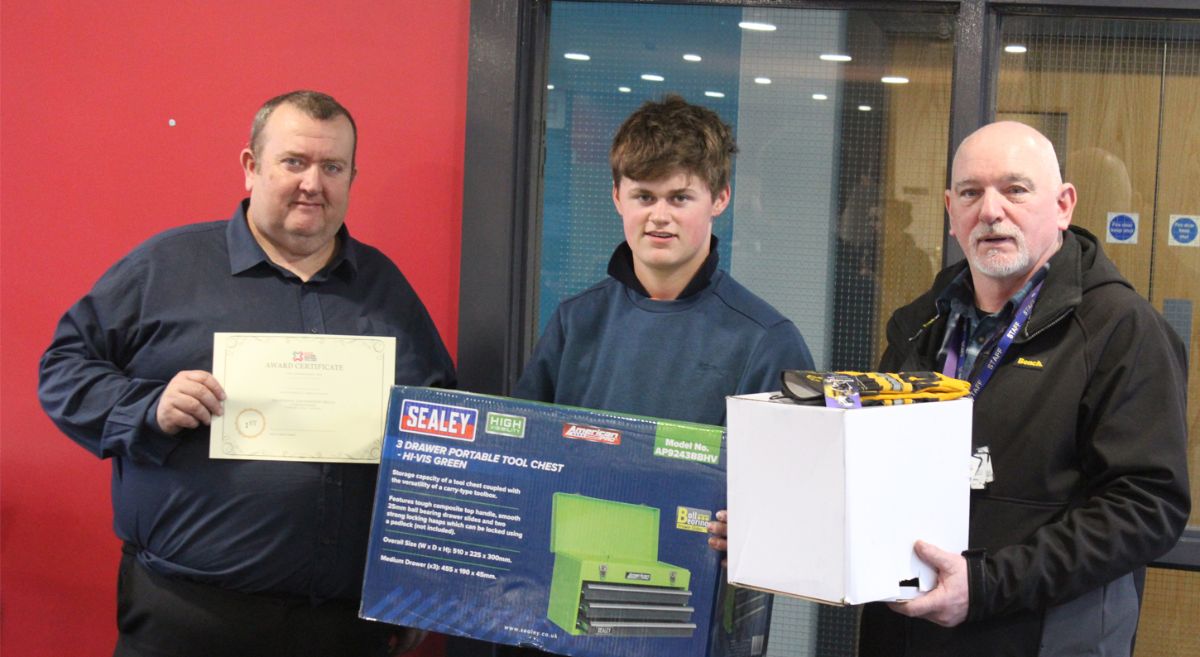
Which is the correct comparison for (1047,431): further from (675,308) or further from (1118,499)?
(675,308)

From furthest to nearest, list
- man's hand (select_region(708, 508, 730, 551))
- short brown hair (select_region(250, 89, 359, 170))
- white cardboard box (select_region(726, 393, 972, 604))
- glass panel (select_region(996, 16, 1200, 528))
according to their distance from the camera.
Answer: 1. glass panel (select_region(996, 16, 1200, 528))
2. short brown hair (select_region(250, 89, 359, 170))
3. man's hand (select_region(708, 508, 730, 551))
4. white cardboard box (select_region(726, 393, 972, 604))

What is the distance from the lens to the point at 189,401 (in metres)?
2.23

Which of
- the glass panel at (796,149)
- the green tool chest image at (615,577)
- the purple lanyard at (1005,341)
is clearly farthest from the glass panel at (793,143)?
the green tool chest image at (615,577)

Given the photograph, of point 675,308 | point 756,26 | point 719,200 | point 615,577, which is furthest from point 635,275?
point 756,26

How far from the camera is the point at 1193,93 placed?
2992 millimetres

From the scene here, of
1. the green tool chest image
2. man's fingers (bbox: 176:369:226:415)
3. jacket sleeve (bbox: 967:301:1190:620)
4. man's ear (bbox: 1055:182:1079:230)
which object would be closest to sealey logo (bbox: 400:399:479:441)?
the green tool chest image

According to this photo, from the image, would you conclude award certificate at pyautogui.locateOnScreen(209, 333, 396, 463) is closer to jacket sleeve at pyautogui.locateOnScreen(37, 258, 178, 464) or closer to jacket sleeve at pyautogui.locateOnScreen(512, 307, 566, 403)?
jacket sleeve at pyautogui.locateOnScreen(37, 258, 178, 464)

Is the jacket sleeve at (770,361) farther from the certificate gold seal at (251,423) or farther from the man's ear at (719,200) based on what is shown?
the certificate gold seal at (251,423)

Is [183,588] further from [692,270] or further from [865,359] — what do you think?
[865,359]

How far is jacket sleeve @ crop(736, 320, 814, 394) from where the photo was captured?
2166mm

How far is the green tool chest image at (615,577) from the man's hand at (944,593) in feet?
1.33

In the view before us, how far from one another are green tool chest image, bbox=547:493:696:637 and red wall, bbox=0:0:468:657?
3.81ft

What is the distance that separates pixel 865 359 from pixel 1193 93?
1147 mm

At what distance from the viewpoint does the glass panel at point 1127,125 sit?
2.99m
